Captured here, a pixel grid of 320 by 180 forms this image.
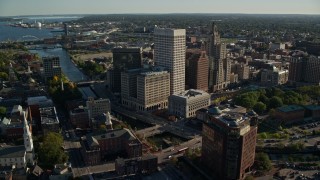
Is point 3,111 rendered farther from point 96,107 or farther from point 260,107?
point 260,107

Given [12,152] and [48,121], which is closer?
[12,152]

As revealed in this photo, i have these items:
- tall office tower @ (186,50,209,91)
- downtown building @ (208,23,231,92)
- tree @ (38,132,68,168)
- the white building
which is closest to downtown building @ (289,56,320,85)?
downtown building @ (208,23,231,92)

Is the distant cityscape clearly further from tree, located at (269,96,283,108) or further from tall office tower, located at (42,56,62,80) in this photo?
tall office tower, located at (42,56,62,80)

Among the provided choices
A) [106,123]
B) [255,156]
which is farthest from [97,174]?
[255,156]

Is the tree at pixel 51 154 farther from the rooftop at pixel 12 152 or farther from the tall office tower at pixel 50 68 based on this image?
the tall office tower at pixel 50 68

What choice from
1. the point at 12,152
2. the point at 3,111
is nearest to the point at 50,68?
the point at 3,111

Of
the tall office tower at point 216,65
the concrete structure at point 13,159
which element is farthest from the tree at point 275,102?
the concrete structure at point 13,159
